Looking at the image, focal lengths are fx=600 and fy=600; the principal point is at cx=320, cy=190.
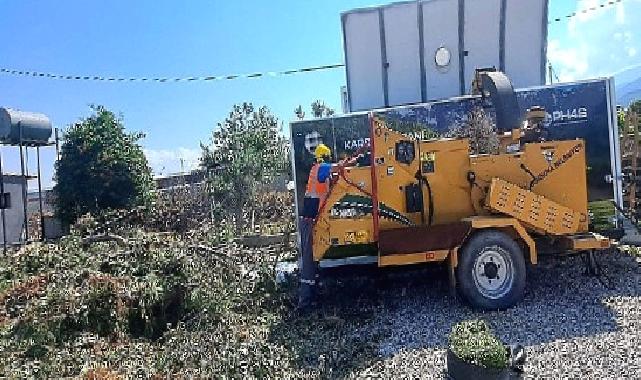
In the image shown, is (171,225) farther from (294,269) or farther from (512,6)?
(512,6)

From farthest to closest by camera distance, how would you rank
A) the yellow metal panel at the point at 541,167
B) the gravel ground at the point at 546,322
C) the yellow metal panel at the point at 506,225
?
the yellow metal panel at the point at 541,167 → the yellow metal panel at the point at 506,225 → the gravel ground at the point at 546,322

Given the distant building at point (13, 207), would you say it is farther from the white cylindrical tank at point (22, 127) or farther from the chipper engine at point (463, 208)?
the chipper engine at point (463, 208)

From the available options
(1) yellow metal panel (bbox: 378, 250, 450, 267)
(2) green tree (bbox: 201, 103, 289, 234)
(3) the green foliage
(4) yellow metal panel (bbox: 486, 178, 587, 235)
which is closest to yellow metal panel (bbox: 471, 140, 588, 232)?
(4) yellow metal panel (bbox: 486, 178, 587, 235)

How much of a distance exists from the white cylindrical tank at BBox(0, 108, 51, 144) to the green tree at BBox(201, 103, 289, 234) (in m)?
4.32

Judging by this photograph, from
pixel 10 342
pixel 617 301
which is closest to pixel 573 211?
pixel 617 301

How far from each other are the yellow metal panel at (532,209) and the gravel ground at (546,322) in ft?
2.90

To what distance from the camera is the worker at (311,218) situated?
24.5 ft

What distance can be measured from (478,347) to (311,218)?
3.07 m

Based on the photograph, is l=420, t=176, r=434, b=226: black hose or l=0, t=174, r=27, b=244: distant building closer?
l=420, t=176, r=434, b=226: black hose

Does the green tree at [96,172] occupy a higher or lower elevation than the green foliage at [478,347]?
higher

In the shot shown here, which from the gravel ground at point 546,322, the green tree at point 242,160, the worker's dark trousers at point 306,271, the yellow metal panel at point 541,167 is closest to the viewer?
the gravel ground at point 546,322

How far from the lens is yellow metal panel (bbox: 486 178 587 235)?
710 centimetres

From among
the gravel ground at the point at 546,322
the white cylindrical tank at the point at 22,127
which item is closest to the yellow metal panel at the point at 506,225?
the gravel ground at the point at 546,322

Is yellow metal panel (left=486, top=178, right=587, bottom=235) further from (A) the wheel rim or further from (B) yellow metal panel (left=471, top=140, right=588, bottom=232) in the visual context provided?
(A) the wheel rim
